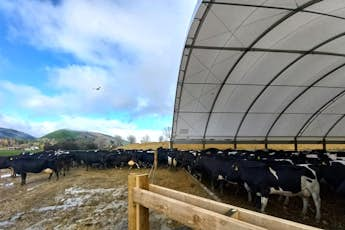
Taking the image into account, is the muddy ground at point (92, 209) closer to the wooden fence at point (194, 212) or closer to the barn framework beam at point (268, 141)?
the wooden fence at point (194, 212)

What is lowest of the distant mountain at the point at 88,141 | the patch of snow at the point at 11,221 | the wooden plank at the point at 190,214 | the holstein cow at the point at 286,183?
the patch of snow at the point at 11,221

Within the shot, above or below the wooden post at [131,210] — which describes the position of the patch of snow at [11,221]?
below

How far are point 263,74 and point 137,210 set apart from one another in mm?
13383

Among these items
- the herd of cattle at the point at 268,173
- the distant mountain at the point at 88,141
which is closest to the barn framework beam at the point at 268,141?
the herd of cattle at the point at 268,173

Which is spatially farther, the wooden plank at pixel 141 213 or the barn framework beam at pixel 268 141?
the barn framework beam at pixel 268 141

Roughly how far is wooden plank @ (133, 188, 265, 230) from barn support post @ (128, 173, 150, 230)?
9 cm

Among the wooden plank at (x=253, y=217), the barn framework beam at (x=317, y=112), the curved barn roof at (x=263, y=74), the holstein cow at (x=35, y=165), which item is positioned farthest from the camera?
the barn framework beam at (x=317, y=112)

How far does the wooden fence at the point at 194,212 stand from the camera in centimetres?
171

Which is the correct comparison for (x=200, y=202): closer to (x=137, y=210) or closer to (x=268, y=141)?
(x=137, y=210)

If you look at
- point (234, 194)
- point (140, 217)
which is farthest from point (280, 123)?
point (140, 217)

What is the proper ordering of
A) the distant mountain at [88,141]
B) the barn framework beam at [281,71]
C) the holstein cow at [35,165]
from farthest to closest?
the distant mountain at [88,141], the holstein cow at [35,165], the barn framework beam at [281,71]

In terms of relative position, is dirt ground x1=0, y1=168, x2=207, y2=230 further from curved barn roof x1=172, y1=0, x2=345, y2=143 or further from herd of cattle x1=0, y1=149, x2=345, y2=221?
curved barn roof x1=172, y1=0, x2=345, y2=143

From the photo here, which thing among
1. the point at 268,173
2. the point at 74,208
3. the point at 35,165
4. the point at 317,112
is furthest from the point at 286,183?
the point at 317,112

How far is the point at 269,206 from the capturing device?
8.12 metres
